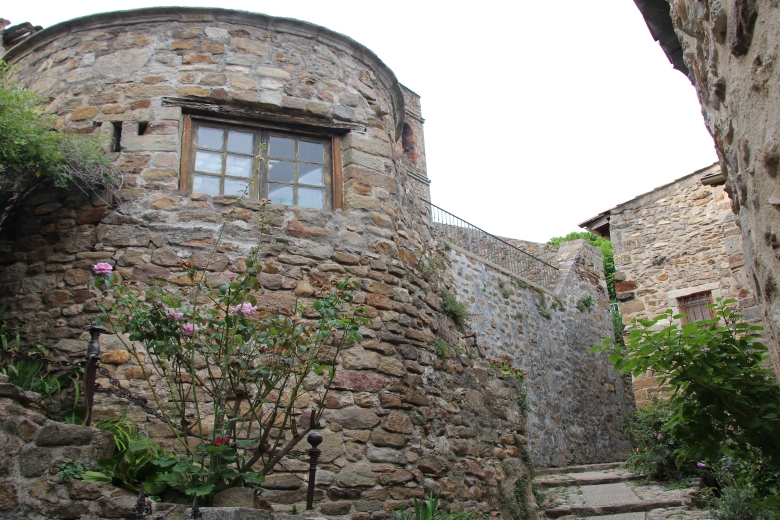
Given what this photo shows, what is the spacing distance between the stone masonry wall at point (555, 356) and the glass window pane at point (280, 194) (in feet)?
18.2

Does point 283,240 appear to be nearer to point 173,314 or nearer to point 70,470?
point 173,314

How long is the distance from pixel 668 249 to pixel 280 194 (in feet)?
25.1

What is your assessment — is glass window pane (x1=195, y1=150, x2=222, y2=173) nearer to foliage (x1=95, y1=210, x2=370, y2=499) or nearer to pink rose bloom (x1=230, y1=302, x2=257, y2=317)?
foliage (x1=95, y1=210, x2=370, y2=499)

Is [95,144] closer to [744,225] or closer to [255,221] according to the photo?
[255,221]

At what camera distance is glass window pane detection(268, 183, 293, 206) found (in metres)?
5.46

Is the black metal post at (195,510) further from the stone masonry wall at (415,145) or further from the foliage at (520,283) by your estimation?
the stone masonry wall at (415,145)

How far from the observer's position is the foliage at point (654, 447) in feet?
25.6

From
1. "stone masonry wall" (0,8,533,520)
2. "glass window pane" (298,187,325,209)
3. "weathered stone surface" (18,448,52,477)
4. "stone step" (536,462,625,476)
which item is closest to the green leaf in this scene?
"weathered stone surface" (18,448,52,477)

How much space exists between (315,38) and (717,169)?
7567mm

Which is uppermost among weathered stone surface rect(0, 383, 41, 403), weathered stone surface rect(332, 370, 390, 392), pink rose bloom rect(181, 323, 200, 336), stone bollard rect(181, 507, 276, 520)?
pink rose bloom rect(181, 323, 200, 336)

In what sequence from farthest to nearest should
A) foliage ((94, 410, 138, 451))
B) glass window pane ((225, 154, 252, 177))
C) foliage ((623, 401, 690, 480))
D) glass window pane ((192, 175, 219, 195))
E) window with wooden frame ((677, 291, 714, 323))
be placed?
window with wooden frame ((677, 291, 714, 323)) < foliage ((623, 401, 690, 480)) < glass window pane ((225, 154, 252, 177)) < glass window pane ((192, 175, 219, 195)) < foliage ((94, 410, 138, 451))

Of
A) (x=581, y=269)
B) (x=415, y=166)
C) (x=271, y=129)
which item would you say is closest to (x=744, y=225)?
(x=271, y=129)

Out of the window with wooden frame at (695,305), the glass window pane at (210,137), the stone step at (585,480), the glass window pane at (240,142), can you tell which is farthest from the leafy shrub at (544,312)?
the glass window pane at (210,137)

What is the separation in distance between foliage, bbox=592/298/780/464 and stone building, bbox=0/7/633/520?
1816mm
